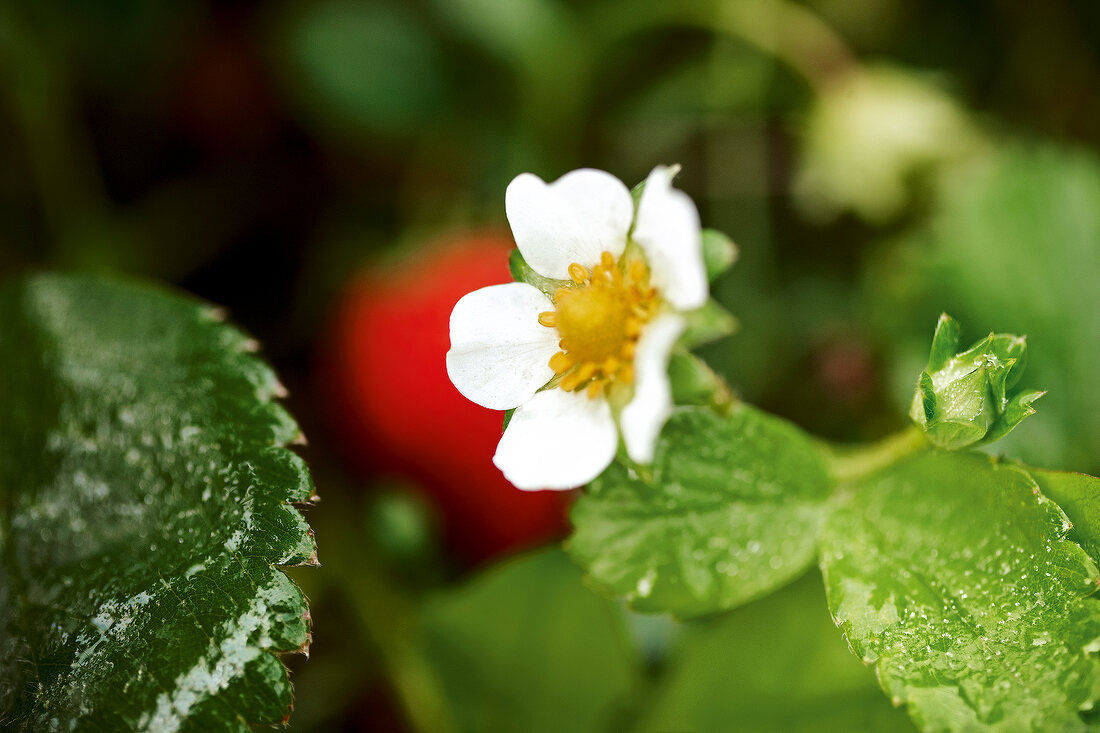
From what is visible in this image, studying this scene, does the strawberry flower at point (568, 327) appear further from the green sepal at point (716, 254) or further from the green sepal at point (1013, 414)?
the green sepal at point (1013, 414)

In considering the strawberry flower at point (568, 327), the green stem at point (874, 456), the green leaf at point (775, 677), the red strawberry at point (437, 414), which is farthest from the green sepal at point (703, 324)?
the red strawberry at point (437, 414)

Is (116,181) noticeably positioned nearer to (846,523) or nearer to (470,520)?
(470,520)

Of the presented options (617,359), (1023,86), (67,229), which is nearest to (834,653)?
(617,359)

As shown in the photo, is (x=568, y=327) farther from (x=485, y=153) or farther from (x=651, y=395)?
(x=485, y=153)

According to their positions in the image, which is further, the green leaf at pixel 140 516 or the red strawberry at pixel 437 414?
the red strawberry at pixel 437 414

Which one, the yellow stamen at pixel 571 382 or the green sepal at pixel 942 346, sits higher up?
the green sepal at pixel 942 346

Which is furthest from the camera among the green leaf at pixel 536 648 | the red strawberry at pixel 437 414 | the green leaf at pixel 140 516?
the red strawberry at pixel 437 414

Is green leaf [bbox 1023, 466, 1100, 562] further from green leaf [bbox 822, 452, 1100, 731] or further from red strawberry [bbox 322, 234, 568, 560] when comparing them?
red strawberry [bbox 322, 234, 568, 560]

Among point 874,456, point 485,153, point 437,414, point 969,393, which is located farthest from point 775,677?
point 485,153
